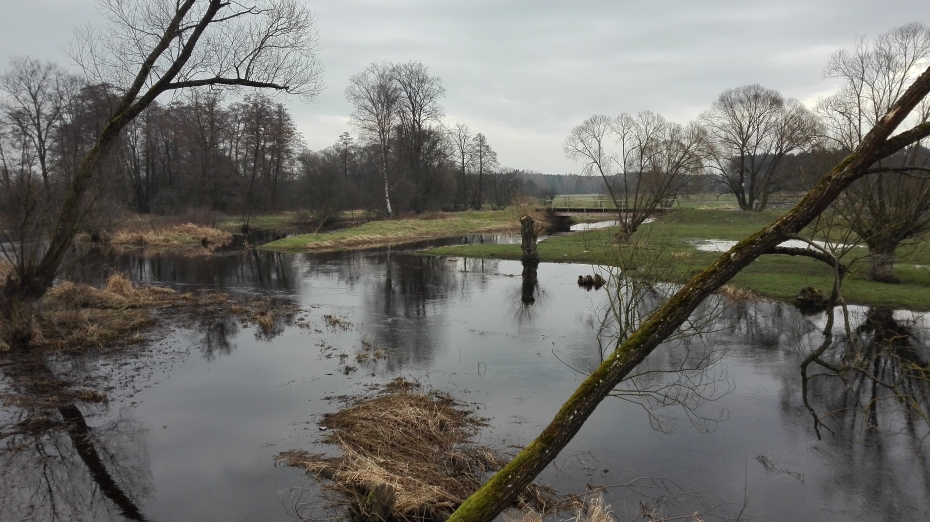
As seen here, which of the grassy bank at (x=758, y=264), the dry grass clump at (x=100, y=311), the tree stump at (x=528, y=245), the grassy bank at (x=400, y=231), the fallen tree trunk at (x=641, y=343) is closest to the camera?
the fallen tree trunk at (x=641, y=343)

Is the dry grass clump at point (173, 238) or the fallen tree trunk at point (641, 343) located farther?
the dry grass clump at point (173, 238)

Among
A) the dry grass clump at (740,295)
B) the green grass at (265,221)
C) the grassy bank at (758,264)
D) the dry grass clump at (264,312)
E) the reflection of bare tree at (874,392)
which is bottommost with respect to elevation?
the reflection of bare tree at (874,392)

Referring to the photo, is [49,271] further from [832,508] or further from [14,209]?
[832,508]

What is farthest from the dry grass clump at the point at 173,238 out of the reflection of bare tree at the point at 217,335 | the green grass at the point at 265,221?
the reflection of bare tree at the point at 217,335

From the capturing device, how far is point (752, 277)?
1791 centimetres

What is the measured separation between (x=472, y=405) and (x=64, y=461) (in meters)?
5.19

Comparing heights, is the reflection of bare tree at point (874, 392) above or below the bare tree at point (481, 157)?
below

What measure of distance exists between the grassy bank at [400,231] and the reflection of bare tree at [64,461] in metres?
22.9

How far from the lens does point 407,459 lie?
22.0 feet

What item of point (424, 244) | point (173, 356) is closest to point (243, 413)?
point (173, 356)

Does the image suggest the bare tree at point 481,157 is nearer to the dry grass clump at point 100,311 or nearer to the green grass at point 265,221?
the green grass at point 265,221

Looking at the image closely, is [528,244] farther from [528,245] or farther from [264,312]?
[264,312]

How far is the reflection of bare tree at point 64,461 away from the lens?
593 centimetres

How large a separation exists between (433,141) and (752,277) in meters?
39.3
